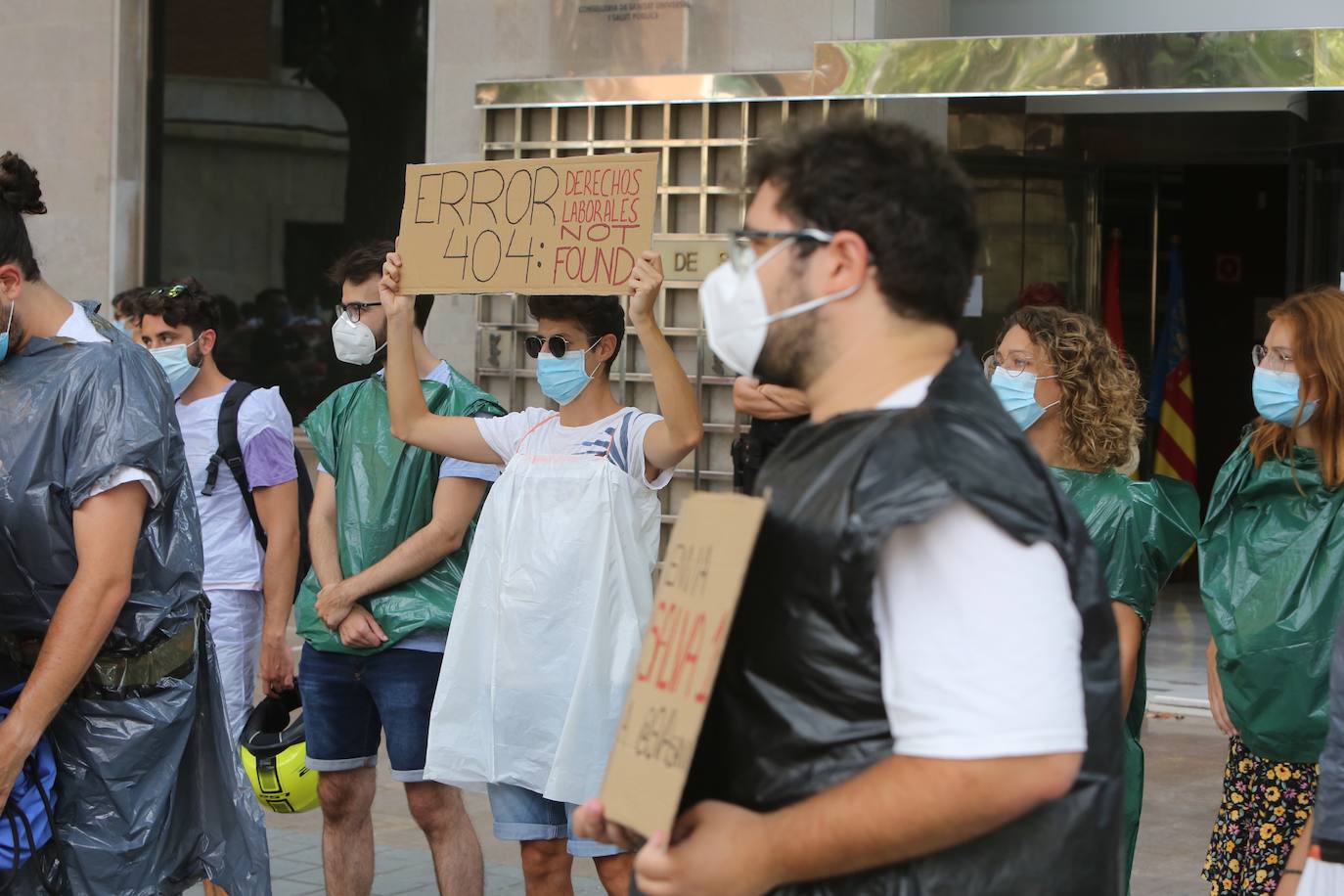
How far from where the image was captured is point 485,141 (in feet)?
29.9

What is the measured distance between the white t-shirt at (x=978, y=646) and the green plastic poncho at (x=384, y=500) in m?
3.04

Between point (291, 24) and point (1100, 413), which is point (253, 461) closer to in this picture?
point (1100, 413)

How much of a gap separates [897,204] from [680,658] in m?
0.56

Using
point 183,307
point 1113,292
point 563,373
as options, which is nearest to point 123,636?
point 563,373

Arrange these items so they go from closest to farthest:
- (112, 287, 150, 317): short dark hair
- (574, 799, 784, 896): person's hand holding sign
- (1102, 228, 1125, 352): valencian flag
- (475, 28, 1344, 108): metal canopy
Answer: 1. (574, 799, 784, 896): person's hand holding sign
2. (112, 287, 150, 317): short dark hair
3. (475, 28, 1344, 108): metal canopy
4. (1102, 228, 1125, 352): valencian flag

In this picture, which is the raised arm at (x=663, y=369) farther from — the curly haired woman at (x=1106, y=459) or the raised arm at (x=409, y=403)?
the curly haired woman at (x=1106, y=459)

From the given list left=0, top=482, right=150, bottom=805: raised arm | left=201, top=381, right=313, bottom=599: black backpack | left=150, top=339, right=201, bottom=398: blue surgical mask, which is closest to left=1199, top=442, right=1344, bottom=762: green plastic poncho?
left=0, top=482, right=150, bottom=805: raised arm

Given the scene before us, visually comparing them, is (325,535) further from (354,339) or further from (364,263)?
(364,263)

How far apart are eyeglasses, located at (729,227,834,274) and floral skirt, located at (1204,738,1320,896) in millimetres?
2596

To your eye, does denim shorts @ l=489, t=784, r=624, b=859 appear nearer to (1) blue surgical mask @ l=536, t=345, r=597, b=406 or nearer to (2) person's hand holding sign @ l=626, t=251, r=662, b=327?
(1) blue surgical mask @ l=536, t=345, r=597, b=406

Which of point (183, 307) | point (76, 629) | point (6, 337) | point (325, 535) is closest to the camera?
point (76, 629)

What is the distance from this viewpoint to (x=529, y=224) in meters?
4.28

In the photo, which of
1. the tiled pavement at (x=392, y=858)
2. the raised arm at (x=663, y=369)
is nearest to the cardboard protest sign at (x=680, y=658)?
the raised arm at (x=663, y=369)

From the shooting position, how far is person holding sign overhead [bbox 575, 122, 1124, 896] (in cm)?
167
